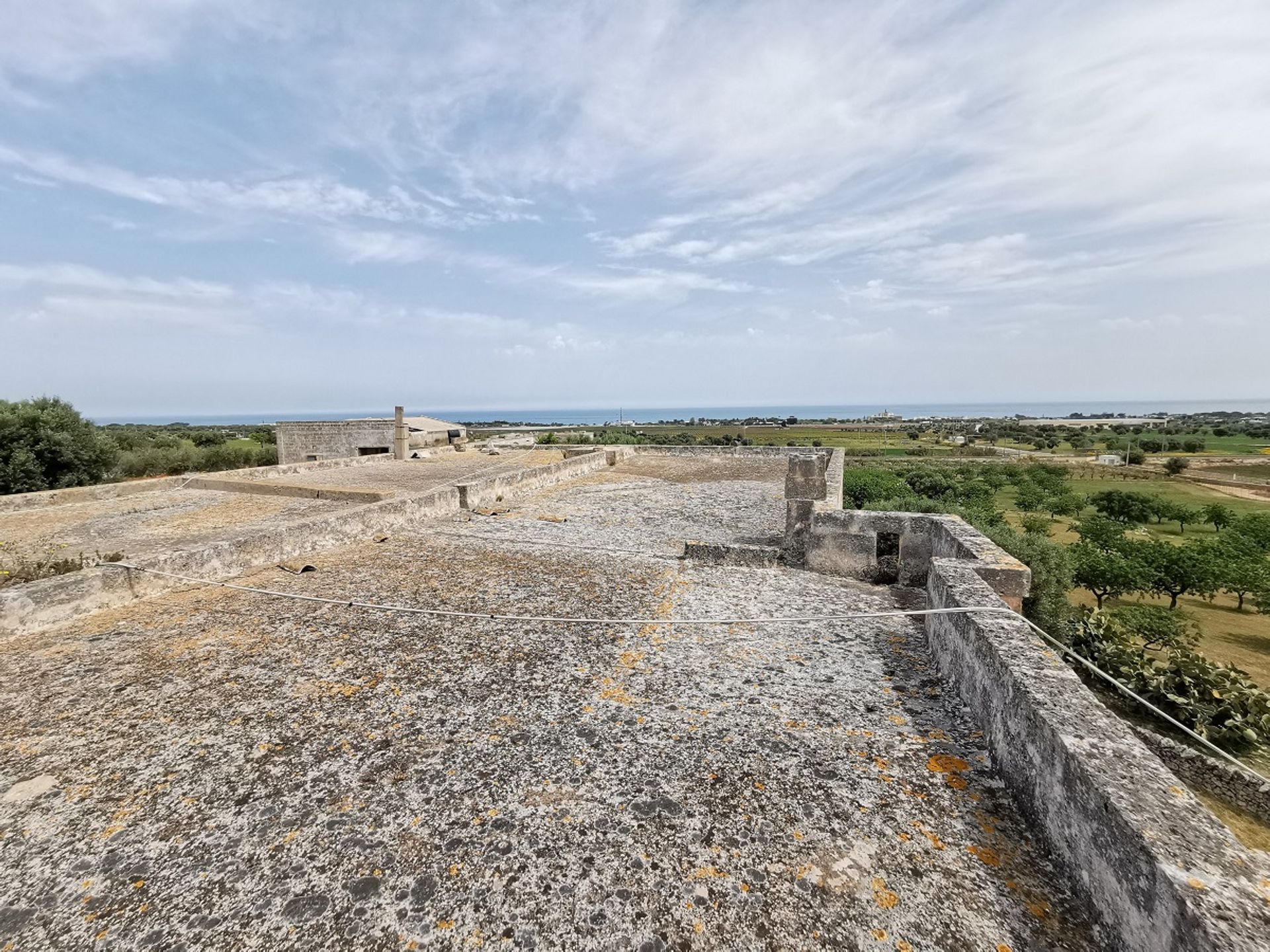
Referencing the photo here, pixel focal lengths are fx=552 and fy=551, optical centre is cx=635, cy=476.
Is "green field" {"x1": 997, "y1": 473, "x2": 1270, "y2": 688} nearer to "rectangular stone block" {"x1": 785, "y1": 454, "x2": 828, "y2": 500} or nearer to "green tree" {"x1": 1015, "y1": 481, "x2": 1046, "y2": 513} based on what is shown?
"green tree" {"x1": 1015, "y1": 481, "x2": 1046, "y2": 513}

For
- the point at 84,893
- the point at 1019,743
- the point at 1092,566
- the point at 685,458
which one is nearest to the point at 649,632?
the point at 1019,743

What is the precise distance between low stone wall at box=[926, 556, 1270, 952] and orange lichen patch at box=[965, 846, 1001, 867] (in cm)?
24

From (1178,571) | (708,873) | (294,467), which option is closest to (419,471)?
(294,467)

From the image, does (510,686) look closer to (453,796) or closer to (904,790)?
(453,796)

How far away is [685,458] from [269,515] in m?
12.3

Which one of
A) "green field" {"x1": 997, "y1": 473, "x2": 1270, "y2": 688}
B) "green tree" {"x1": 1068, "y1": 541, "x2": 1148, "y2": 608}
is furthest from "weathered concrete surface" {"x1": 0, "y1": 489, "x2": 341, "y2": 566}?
"green tree" {"x1": 1068, "y1": 541, "x2": 1148, "y2": 608}

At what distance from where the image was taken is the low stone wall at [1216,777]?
773 centimetres

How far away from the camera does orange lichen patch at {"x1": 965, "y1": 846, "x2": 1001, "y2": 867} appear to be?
222 centimetres

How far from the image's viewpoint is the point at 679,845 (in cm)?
235

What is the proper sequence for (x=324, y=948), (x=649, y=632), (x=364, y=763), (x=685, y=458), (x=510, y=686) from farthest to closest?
(x=685, y=458) < (x=649, y=632) < (x=510, y=686) < (x=364, y=763) < (x=324, y=948)

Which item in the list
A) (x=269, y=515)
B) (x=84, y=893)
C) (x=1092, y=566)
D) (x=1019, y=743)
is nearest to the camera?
(x=84, y=893)

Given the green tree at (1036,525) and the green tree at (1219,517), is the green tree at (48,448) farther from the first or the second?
the green tree at (1219,517)

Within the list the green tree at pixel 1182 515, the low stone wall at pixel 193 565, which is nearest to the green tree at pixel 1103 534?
the green tree at pixel 1182 515

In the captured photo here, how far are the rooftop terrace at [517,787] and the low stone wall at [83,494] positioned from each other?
9.11 metres
